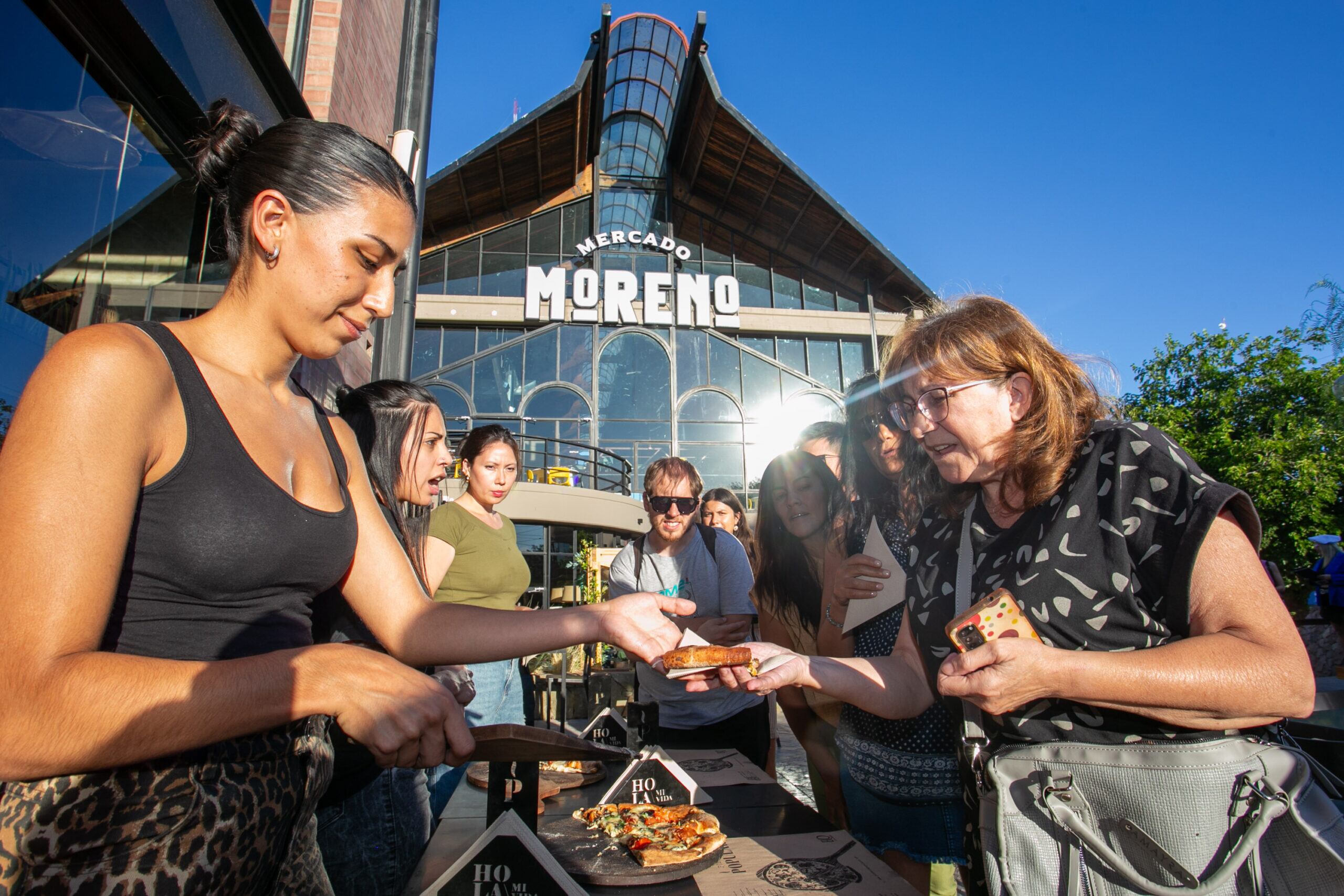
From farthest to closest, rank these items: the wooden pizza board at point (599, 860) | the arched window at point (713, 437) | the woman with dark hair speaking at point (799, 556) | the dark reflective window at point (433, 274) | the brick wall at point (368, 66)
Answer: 1. the dark reflective window at point (433, 274)
2. the arched window at point (713, 437)
3. the brick wall at point (368, 66)
4. the woman with dark hair speaking at point (799, 556)
5. the wooden pizza board at point (599, 860)

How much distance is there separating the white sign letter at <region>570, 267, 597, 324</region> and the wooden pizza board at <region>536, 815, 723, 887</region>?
1738cm

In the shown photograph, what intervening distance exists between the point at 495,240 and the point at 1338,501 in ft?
92.7

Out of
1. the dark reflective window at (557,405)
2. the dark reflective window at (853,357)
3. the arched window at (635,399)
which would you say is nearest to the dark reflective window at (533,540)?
the arched window at (635,399)

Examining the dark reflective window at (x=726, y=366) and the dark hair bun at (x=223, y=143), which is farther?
the dark reflective window at (x=726, y=366)

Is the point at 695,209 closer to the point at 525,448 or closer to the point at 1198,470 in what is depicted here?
the point at 525,448

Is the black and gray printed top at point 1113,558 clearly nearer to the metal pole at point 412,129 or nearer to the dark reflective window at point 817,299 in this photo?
the metal pole at point 412,129

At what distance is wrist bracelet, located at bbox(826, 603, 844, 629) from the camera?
289cm

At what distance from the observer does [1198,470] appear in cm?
143

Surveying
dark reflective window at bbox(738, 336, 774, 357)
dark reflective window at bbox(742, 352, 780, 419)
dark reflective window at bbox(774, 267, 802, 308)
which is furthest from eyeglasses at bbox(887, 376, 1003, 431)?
dark reflective window at bbox(774, 267, 802, 308)

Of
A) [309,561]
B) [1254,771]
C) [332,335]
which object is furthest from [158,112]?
[1254,771]

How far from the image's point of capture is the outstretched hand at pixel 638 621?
179 centimetres

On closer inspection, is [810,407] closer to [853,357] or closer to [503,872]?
[853,357]

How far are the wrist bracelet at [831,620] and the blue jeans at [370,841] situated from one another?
5.74 ft

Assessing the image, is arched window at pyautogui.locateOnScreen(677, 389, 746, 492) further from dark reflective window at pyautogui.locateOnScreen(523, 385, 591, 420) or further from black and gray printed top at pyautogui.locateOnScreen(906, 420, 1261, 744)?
black and gray printed top at pyautogui.locateOnScreen(906, 420, 1261, 744)
